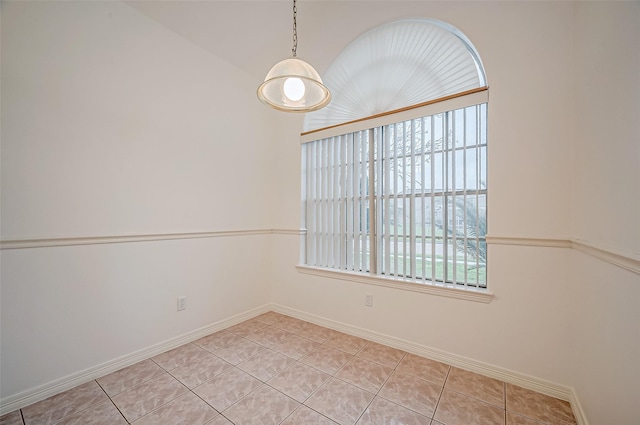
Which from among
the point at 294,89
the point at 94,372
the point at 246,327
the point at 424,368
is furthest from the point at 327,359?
the point at 294,89


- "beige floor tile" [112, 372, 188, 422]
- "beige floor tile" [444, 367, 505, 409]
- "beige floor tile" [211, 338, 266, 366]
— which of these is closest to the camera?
"beige floor tile" [112, 372, 188, 422]

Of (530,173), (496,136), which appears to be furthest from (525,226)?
(496,136)

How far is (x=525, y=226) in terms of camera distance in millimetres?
1716

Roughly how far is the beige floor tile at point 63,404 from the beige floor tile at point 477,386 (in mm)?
2316

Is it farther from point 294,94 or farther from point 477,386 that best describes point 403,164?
point 477,386

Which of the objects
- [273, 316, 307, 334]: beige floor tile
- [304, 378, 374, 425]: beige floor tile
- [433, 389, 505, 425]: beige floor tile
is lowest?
[273, 316, 307, 334]: beige floor tile

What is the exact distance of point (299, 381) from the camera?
69.5 inches

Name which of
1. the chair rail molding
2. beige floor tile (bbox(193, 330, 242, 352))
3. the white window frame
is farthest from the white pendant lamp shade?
beige floor tile (bbox(193, 330, 242, 352))

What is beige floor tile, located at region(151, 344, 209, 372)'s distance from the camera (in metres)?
1.97

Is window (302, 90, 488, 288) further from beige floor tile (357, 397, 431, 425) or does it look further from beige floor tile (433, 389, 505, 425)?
beige floor tile (357, 397, 431, 425)

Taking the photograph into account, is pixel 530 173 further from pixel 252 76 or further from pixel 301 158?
pixel 252 76

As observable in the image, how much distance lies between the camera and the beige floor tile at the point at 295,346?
214 cm

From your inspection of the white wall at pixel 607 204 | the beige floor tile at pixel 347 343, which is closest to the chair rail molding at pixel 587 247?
the white wall at pixel 607 204

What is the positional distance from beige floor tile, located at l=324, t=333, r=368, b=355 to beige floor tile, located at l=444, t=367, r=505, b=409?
0.73 meters
